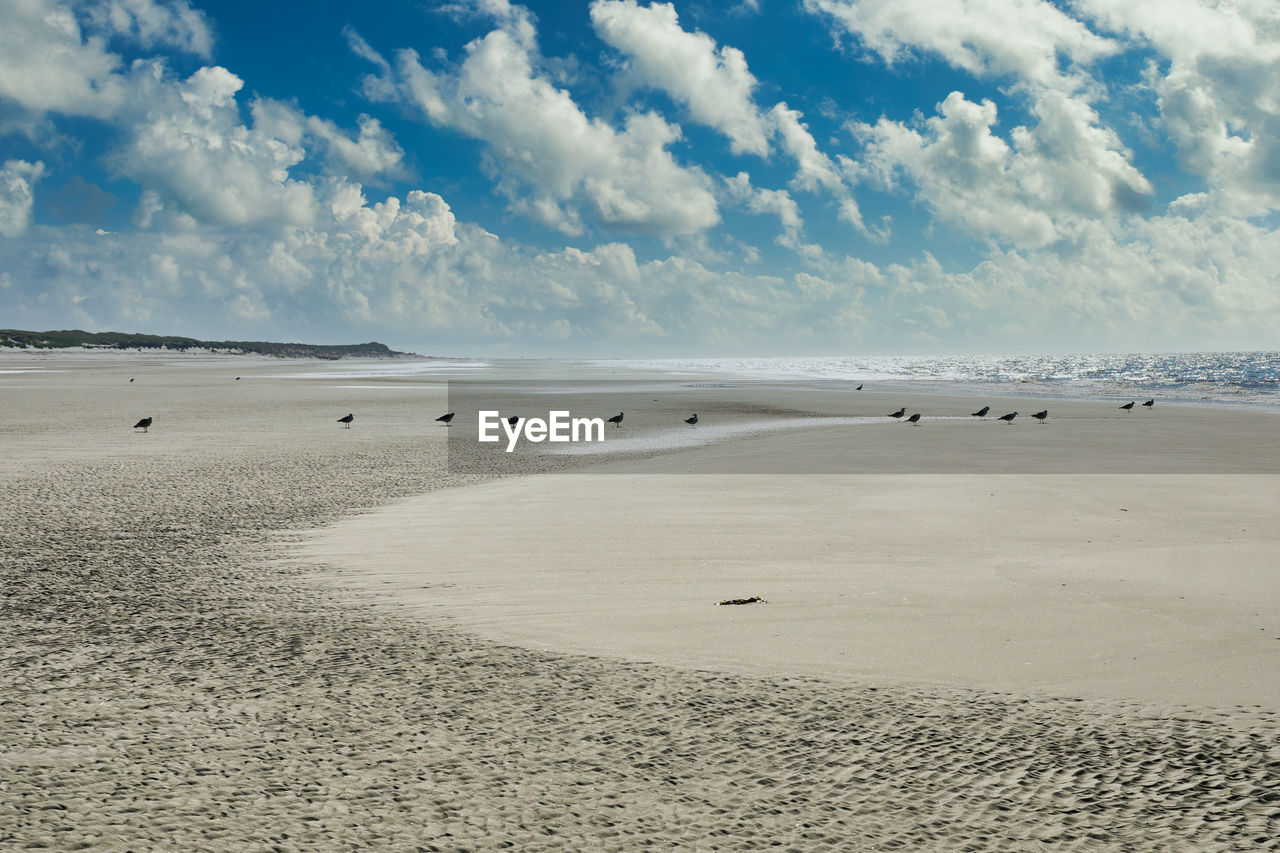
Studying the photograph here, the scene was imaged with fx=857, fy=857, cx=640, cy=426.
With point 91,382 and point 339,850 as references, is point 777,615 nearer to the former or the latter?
point 339,850

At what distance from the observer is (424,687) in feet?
20.5

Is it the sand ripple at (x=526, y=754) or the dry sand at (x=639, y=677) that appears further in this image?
the dry sand at (x=639, y=677)

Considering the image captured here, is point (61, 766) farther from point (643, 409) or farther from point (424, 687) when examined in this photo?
point (643, 409)

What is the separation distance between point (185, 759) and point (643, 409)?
34.4 m

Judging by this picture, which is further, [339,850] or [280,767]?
[280,767]

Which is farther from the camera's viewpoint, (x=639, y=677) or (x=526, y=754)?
(x=639, y=677)

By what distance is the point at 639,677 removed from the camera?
21.3ft

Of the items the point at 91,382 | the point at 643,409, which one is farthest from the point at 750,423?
the point at 91,382

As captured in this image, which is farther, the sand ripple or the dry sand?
the dry sand

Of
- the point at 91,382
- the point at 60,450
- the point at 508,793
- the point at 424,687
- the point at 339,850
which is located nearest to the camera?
the point at 339,850

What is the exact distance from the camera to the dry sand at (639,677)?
4457 millimetres

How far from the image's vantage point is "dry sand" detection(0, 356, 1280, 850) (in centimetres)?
446

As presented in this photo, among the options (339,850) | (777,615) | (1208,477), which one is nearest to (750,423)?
(1208,477)

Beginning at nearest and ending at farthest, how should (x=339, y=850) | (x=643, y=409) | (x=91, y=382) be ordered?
1. (x=339, y=850)
2. (x=643, y=409)
3. (x=91, y=382)
